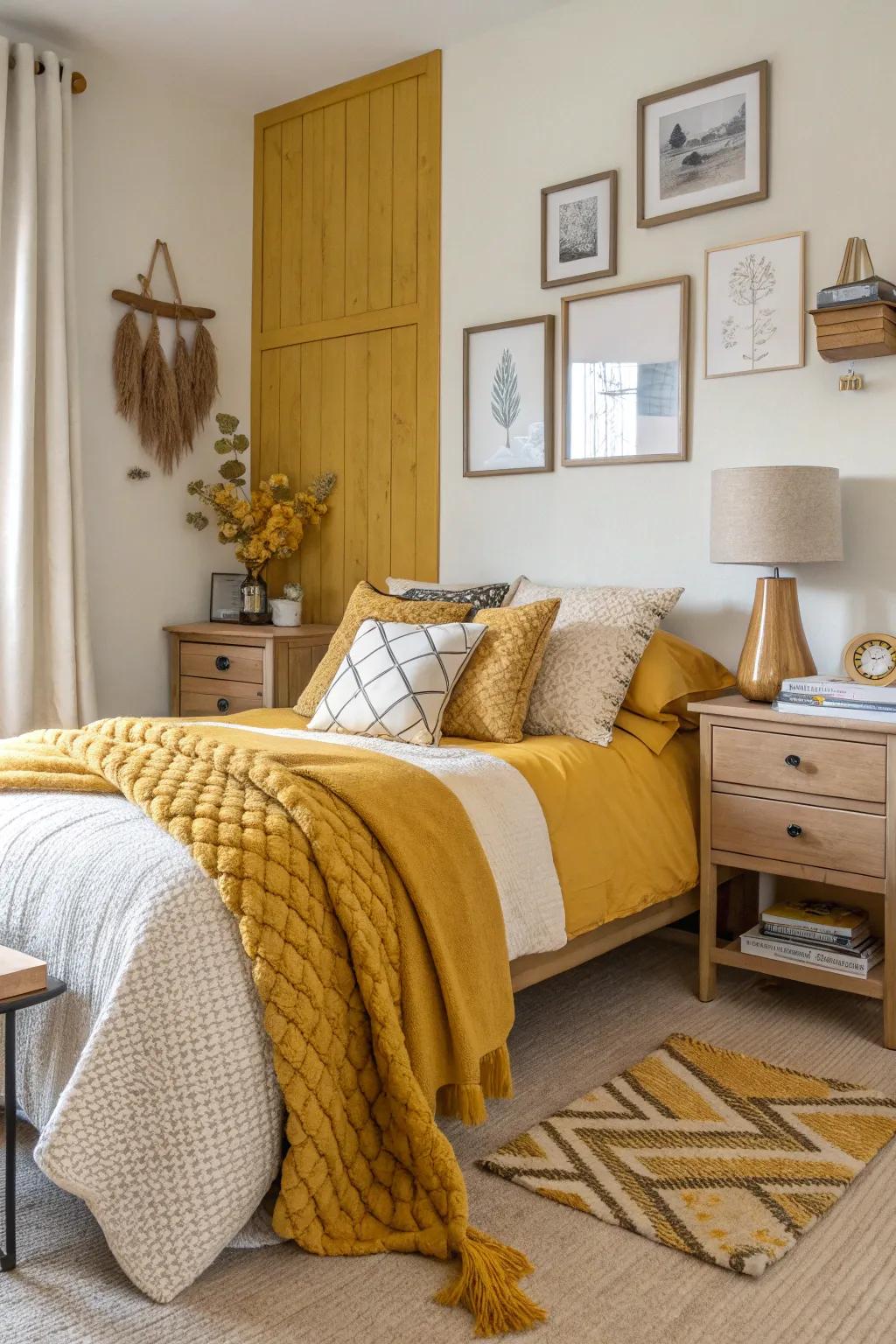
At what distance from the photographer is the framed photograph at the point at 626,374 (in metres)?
3.17

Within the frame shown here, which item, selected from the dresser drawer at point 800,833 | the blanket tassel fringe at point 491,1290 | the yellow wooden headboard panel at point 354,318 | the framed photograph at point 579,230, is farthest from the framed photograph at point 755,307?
the blanket tassel fringe at point 491,1290

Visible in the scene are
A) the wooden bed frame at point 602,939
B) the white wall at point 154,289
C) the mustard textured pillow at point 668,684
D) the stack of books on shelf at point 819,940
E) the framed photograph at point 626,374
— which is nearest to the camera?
the wooden bed frame at point 602,939

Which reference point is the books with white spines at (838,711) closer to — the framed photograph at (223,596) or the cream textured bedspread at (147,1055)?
the cream textured bedspread at (147,1055)

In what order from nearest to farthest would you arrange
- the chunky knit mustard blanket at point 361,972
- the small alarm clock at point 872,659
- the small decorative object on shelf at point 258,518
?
1. the chunky knit mustard blanket at point 361,972
2. the small alarm clock at point 872,659
3. the small decorative object on shelf at point 258,518

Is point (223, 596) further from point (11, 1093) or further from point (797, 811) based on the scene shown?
point (11, 1093)

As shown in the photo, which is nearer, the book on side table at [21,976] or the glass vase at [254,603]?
the book on side table at [21,976]

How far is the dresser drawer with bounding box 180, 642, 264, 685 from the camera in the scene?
→ 3.73 m

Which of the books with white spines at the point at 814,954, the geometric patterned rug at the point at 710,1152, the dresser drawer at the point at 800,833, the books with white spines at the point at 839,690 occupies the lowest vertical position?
the geometric patterned rug at the point at 710,1152

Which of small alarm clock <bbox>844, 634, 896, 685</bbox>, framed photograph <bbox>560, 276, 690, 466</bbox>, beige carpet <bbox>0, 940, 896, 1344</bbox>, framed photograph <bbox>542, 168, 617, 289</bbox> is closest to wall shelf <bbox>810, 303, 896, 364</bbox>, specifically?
framed photograph <bbox>560, 276, 690, 466</bbox>

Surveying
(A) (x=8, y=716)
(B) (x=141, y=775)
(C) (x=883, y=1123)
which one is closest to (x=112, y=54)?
(A) (x=8, y=716)

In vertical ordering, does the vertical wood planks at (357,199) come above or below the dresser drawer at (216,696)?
above

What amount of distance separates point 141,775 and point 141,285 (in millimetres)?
2545

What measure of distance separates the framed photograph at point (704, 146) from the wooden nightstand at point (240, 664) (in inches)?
65.9

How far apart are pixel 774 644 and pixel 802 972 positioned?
759 mm
